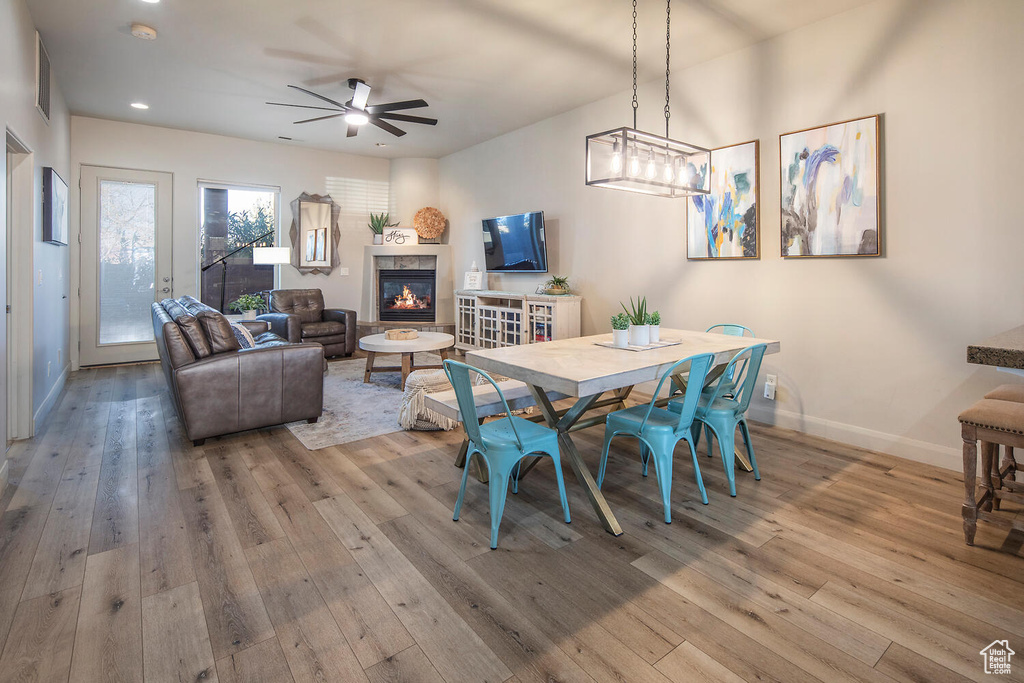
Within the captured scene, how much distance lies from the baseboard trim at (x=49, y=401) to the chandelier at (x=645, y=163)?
13.6ft

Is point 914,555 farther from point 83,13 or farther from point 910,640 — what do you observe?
point 83,13

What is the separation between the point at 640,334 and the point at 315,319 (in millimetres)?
5211

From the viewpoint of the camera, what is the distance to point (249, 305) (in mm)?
6578

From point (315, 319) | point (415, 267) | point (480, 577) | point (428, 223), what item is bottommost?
point (480, 577)

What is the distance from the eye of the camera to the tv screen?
5.89 meters

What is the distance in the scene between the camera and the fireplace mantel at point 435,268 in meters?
7.64

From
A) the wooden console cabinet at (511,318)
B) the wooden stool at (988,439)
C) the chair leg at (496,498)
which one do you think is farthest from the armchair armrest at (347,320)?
the wooden stool at (988,439)

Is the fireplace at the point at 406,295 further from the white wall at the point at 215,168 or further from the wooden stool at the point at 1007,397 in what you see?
the wooden stool at the point at 1007,397

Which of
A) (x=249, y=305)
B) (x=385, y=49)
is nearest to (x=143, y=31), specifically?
(x=385, y=49)

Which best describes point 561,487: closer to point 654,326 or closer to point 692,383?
point 692,383

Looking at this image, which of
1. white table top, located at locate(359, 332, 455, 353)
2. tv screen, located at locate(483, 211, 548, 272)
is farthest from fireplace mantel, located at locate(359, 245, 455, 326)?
white table top, located at locate(359, 332, 455, 353)

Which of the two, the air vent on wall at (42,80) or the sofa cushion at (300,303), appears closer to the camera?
the air vent on wall at (42,80)

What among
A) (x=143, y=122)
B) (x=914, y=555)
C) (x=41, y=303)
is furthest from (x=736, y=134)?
(x=143, y=122)

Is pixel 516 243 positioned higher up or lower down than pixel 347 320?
higher up
